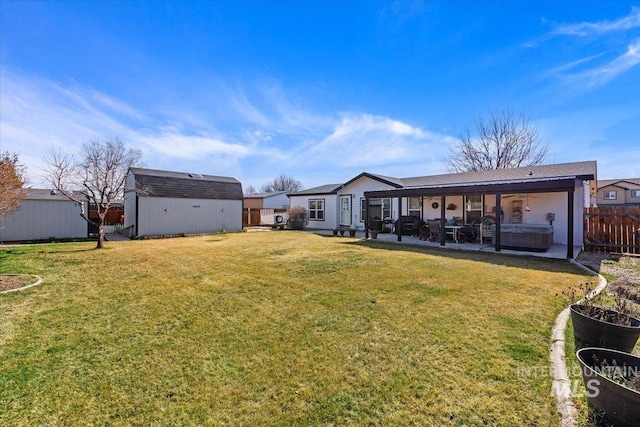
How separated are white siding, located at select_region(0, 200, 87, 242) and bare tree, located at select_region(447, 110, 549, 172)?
29734mm

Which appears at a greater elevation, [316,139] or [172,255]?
[316,139]

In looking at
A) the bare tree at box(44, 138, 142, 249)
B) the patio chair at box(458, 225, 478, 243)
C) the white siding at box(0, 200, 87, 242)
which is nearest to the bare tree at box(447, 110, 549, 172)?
the patio chair at box(458, 225, 478, 243)

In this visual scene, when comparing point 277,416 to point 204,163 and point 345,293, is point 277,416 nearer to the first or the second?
point 345,293

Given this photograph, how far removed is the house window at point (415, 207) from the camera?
1566 centimetres

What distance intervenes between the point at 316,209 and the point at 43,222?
50.5ft

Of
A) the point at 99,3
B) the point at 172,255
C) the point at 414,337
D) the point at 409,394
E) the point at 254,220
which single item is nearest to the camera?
the point at 409,394

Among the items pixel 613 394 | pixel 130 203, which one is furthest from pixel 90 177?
pixel 613 394

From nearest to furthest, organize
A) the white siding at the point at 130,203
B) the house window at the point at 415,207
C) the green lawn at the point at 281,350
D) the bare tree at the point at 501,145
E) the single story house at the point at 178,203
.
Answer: the green lawn at the point at 281,350
the house window at the point at 415,207
the single story house at the point at 178,203
the white siding at the point at 130,203
the bare tree at the point at 501,145

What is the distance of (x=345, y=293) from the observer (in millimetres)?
5160

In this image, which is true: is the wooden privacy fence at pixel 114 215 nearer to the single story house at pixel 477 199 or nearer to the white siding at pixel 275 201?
the single story house at pixel 477 199

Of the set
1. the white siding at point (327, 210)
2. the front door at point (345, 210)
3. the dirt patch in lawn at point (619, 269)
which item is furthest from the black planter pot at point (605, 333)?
the white siding at point (327, 210)

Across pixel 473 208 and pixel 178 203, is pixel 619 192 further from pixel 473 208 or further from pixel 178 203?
pixel 178 203

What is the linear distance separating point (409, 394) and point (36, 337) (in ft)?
14.6

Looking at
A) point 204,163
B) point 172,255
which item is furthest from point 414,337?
point 204,163
